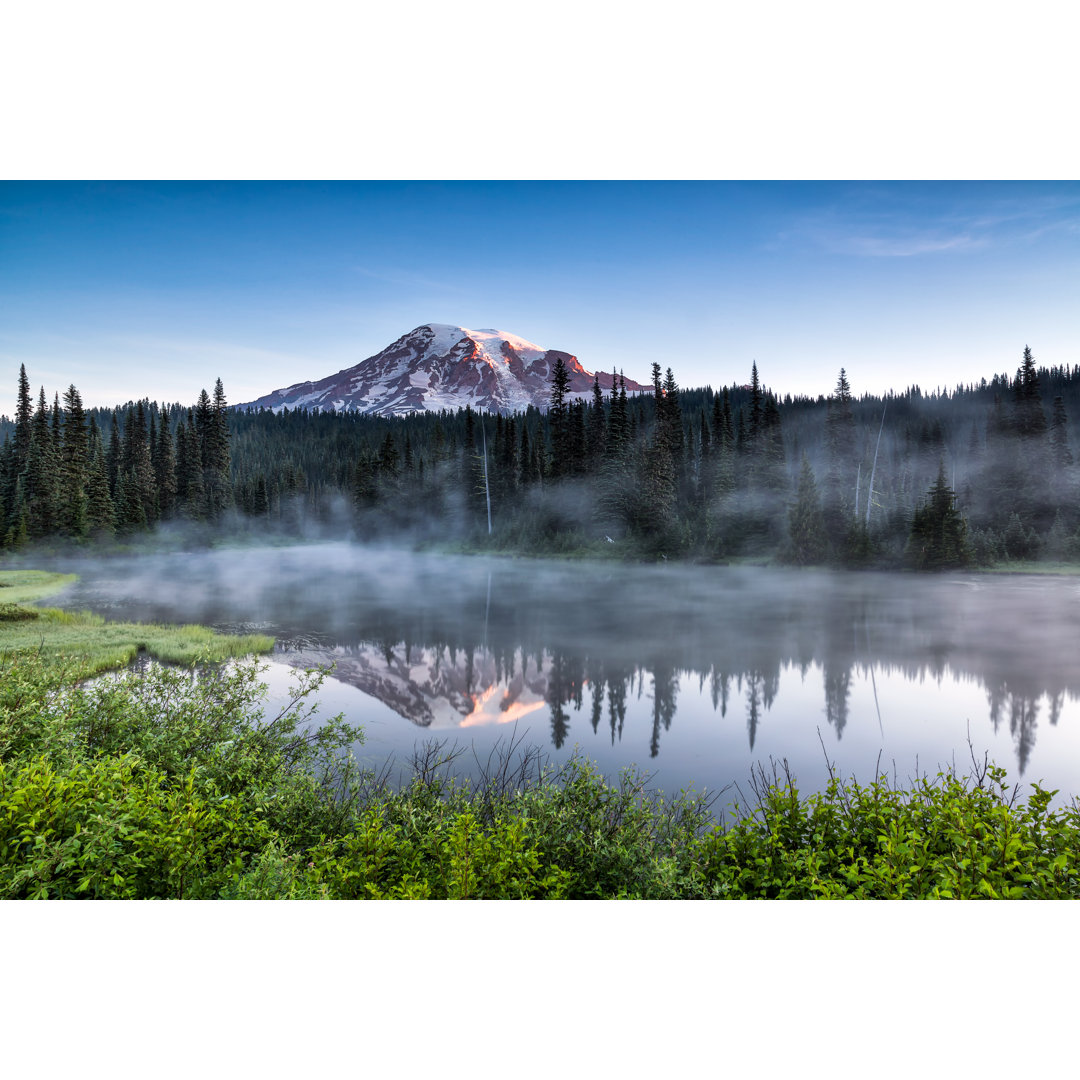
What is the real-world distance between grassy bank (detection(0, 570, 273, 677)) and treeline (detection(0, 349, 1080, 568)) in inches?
126

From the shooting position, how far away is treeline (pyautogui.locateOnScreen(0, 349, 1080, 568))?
1911cm

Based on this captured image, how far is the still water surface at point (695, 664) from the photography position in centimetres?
797

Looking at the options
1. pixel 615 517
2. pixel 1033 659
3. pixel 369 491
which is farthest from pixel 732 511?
pixel 369 491

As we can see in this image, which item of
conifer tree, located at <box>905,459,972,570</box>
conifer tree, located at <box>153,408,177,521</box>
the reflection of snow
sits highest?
conifer tree, located at <box>153,408,177,521</box>

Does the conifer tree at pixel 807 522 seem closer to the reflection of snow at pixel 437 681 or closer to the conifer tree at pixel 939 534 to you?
the conifer tree at pixel 939 534

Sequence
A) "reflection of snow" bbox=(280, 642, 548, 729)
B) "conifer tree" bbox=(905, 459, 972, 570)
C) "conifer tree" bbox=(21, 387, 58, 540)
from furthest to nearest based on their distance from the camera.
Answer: "conifer tree" bbox=(905, 459, 972, 570), "conifer tree" bbox=(21, 387, 58, 540), "reflection of snow" bbox=(280, 642, 548, 729)

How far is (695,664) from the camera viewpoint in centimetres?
1362

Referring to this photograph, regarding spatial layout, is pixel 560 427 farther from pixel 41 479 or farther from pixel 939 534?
pixel 41 479

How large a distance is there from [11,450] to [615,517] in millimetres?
28199

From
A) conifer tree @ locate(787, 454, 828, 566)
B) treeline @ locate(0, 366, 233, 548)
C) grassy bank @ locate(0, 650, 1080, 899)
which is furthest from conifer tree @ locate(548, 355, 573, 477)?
grassy bank @ locate(0, 650, 1080, 899)

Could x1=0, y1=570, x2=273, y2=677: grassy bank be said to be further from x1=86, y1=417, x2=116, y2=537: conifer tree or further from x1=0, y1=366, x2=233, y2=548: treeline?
x1=86, y1=417, x2=116, y2=537: conifer tree

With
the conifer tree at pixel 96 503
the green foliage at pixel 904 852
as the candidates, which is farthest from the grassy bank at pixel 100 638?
the green foliage at pixel 904 852
